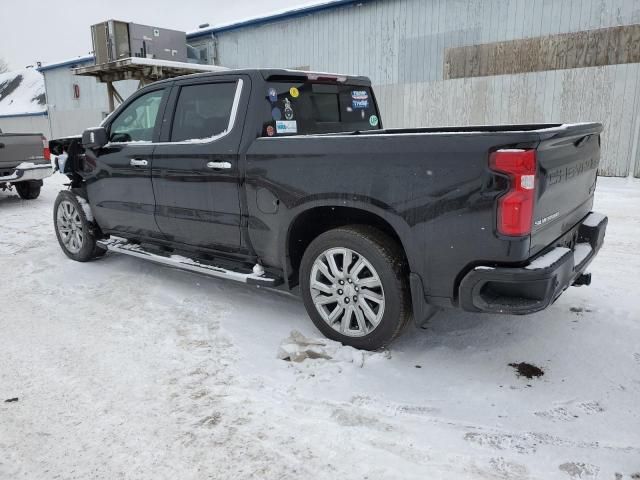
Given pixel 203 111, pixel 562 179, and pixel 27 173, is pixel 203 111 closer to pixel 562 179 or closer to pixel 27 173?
pixel 562 179

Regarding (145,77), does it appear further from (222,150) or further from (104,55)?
(222,150)

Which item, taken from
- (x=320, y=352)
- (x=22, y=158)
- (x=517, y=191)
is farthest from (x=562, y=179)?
(x=22, y=158)

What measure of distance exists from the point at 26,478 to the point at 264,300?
7.66 ft

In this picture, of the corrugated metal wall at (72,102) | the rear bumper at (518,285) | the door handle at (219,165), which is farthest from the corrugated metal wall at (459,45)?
the corrugated metal wall at (72,102)

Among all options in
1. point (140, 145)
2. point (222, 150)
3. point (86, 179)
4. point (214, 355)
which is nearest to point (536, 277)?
point (214, 355)

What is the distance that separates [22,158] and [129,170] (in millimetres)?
5879

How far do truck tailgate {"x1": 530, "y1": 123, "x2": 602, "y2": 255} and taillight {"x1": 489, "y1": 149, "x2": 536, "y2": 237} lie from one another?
0.07 meters

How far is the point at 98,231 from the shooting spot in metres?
5.50

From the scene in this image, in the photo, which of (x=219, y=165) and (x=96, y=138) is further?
(x=96, y=138)

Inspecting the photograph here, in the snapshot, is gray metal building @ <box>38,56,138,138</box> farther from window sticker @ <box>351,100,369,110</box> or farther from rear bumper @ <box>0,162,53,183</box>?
window sticker @ <box>351,100,369,110</box>

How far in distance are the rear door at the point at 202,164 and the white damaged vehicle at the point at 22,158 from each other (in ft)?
20.1

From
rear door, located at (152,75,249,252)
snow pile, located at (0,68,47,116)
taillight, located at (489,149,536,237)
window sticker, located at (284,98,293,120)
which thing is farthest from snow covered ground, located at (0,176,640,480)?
snow pile, located at (0,68,47,116)

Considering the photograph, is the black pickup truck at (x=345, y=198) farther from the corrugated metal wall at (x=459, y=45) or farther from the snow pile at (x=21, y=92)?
the snow pile at (x=21, y=92)

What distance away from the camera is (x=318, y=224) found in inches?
141
